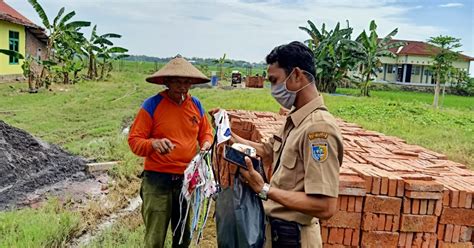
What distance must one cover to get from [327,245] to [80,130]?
8.49 meters

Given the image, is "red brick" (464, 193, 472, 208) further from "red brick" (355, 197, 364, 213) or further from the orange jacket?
the orange jacket

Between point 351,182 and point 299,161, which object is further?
point 351,182

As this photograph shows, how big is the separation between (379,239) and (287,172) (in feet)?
5.26

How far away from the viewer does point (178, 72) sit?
133 inches

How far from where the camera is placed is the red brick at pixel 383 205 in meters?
3.18

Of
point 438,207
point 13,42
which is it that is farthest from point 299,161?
point 13,42

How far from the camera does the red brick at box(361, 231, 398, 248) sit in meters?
3.22

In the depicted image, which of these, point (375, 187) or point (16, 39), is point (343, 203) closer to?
point (375, 187)

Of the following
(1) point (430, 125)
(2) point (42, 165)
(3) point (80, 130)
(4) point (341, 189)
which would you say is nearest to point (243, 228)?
(4) point (341, 189)

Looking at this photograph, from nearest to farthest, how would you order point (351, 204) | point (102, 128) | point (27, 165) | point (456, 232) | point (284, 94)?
point (284, 94), point (351, 204), point (456, 232), point (27, 165), point (102, 128)

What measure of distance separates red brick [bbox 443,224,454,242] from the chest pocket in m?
1.88

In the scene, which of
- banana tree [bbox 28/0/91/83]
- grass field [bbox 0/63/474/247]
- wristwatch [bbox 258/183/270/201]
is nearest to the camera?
wristwatch [bbox 258/183/270/201]

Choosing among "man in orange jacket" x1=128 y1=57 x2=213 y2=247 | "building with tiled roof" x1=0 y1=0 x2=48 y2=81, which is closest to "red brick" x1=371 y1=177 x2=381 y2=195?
"man in orange jacket" x1=128 y1=57 x2=213 y2=247

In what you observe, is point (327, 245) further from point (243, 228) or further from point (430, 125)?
point (430, 125)
